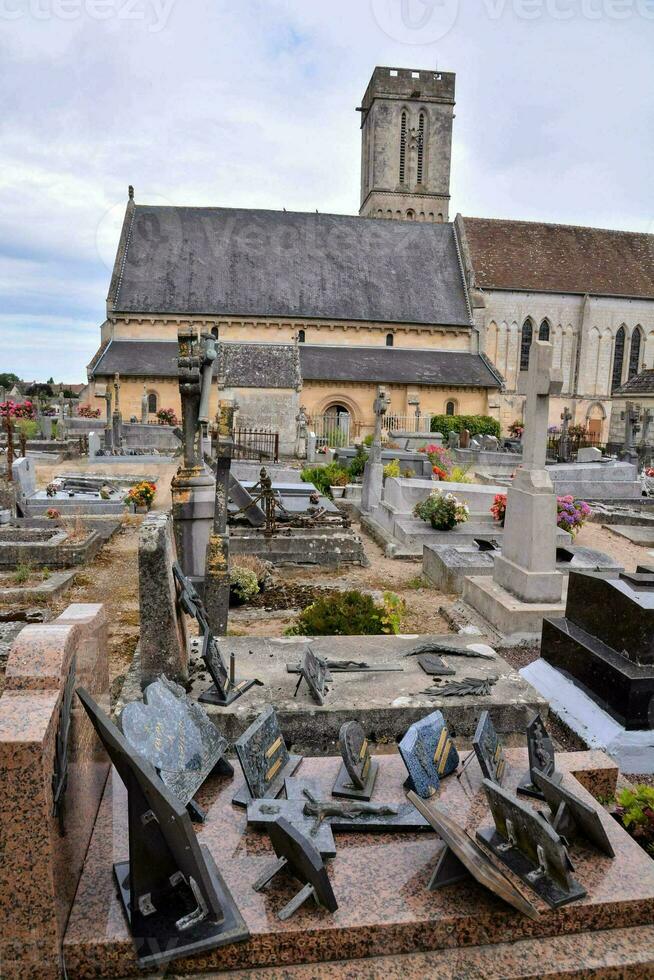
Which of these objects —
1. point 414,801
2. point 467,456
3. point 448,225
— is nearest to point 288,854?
point 414,801

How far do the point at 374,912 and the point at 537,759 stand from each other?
111cm

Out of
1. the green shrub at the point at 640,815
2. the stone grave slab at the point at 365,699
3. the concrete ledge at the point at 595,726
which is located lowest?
the concrete ledge at the point at 595,726

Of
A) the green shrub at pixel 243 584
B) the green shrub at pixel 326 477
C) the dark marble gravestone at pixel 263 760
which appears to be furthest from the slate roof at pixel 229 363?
the dark marble gravestone at pixel 263 760

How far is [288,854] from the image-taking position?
231cm

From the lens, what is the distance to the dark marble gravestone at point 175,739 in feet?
8.65

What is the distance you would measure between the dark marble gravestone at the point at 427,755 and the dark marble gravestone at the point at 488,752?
17 centimetres

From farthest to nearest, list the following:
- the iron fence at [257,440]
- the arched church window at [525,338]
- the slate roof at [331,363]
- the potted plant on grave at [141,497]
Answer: the arched church window at [525,338] → the slate roof at [331,363] → the iron fence at [257,440] → the potted plant on grave at [141,497]

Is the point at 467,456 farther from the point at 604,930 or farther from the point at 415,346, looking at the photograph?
the point at 604,930

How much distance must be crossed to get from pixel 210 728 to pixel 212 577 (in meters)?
3.20

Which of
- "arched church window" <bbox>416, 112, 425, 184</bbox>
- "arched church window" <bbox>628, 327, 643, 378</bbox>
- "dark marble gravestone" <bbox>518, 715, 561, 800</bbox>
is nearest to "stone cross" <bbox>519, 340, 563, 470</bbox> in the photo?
"dark marble gravestone" <bbox>518, 715, 561, 800</bbox>

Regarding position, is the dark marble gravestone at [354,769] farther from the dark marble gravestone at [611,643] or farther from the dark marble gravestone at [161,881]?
the dark marble gravestone at [611,643]

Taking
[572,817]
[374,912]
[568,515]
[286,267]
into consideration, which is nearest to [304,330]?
[286,267]

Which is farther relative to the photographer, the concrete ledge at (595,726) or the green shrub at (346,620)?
the green shrub at (346,620)

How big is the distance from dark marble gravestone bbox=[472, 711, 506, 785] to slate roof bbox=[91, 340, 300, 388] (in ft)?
74.5
